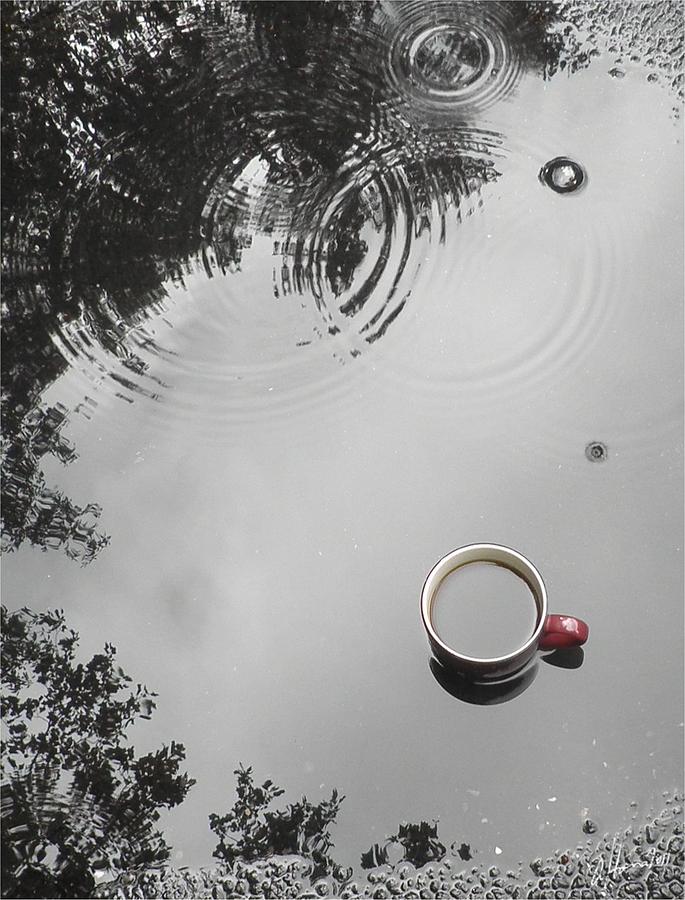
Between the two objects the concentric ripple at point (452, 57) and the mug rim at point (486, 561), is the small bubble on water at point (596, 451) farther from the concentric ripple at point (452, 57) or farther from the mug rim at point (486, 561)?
the concentric ripple at point (452, 57)

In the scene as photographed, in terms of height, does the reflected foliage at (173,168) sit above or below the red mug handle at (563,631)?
above

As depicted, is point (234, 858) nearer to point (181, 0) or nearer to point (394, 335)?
point (394, 335)

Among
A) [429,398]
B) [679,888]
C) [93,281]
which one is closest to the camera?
[679,888]

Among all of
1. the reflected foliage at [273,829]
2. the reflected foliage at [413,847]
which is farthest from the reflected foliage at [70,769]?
the reflected foliage at [413,847]

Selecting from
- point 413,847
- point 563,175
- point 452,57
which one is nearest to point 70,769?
point 413,847

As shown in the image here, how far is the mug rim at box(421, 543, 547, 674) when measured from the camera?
36.4 inches

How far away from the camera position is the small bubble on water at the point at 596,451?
1077 mm

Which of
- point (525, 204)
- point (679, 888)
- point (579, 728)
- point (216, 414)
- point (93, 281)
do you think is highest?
point (525, 204)

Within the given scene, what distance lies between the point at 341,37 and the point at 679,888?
1.19 metres

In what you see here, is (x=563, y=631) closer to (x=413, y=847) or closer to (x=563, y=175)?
(x=413, y=847)

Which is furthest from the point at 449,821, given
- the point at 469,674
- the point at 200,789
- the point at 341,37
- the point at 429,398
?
the point at 341,37

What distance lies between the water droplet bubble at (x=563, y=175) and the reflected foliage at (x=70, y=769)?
2.66 ft

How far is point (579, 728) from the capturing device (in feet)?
3.11
